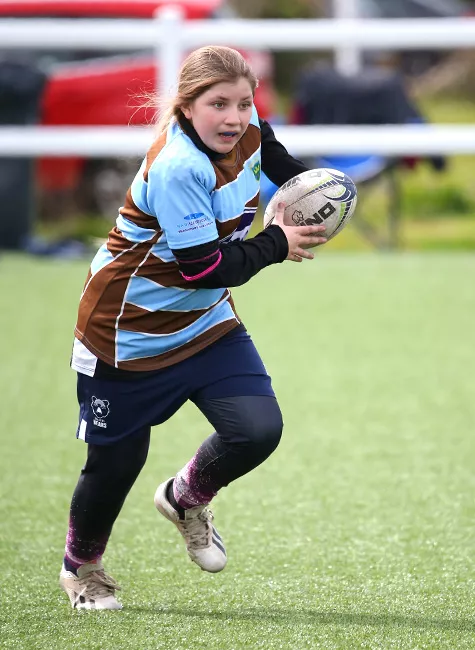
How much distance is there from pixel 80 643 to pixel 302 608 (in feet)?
2.02

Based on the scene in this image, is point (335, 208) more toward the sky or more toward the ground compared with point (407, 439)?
more toward the sky

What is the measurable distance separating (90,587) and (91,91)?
6670mm

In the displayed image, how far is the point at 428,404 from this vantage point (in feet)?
17.6

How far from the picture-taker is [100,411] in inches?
126

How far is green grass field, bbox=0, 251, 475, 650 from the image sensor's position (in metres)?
3.12

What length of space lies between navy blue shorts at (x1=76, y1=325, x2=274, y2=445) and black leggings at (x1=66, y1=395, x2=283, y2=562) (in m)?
0.03

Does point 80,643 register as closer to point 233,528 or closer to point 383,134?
point 233,528

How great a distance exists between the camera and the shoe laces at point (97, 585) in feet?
10.8

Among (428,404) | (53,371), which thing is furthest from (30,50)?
(428,404)

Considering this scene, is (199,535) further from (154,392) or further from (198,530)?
(154,392)

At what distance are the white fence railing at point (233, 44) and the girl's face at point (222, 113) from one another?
5.54 meters

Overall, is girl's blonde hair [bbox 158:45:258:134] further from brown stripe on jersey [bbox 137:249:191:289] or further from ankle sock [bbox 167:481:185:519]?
ankle sock [bbox 167:481:185:519]

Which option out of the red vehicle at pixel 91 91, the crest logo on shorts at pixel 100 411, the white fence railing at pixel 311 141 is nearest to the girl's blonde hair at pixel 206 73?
the crest logo on shorts at pixel 100 411

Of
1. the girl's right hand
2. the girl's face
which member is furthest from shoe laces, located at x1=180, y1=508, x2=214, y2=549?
the girl's face
